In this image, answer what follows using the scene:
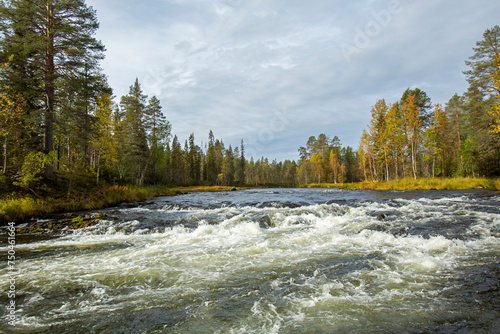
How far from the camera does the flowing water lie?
3709 millimetres

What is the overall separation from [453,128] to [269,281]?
2028 inches

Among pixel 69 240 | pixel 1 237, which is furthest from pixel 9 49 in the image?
pixel 69 240

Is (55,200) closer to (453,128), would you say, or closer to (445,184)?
(445,184)

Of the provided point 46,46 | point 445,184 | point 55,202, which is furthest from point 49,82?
point 445,184

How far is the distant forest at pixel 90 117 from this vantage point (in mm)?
15734

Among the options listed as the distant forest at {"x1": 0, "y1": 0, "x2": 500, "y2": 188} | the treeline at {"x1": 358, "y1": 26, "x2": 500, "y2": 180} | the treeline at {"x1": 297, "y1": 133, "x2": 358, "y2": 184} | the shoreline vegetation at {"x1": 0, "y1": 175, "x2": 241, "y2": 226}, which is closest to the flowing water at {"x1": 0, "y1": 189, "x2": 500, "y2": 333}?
the shoreline vegetation at {"x1": 0, "y1": 175, "x2": 241, "y2": 226}

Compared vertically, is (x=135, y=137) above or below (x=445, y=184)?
above

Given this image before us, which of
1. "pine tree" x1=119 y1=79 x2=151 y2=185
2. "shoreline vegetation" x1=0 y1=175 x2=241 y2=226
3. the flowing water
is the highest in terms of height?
"pine tree" x1=119 y1=79 x2=151 y2=185

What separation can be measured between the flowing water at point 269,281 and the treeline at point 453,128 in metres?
24.6

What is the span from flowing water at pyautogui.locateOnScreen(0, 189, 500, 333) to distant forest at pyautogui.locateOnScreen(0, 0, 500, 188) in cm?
1148

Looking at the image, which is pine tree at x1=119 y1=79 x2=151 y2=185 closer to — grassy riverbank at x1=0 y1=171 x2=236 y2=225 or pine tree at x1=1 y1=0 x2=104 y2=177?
grassy riverbank at x1=0 y1=171 x2=236 y2=225

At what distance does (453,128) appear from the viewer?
41.2 m

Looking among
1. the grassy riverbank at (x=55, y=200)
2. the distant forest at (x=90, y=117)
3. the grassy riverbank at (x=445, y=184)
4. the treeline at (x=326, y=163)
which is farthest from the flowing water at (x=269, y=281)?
the treeline at (x=326, y=163)

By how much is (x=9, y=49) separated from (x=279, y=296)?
2363 cm
